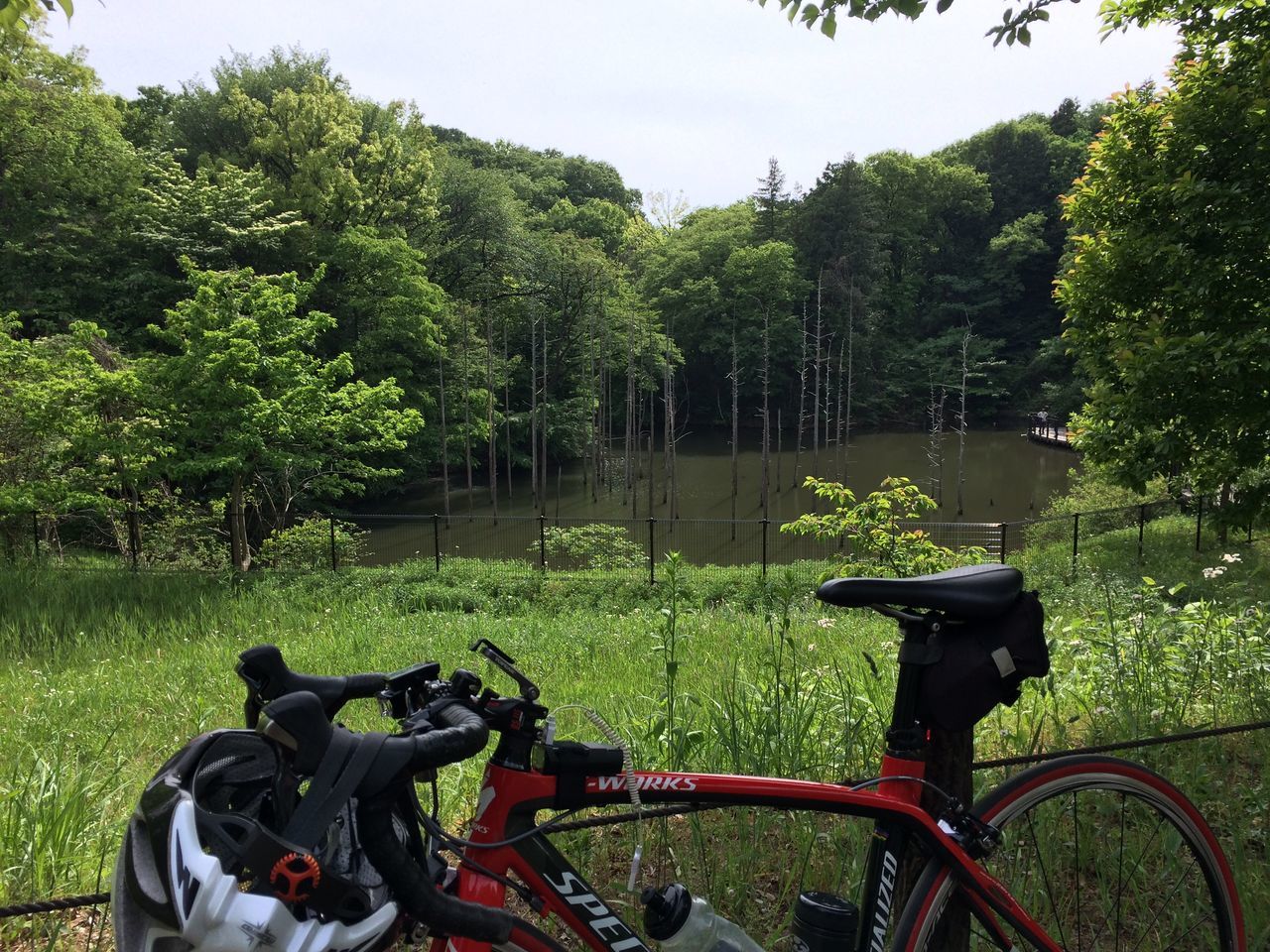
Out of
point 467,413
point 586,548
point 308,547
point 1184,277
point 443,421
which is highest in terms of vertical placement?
point 1184,277

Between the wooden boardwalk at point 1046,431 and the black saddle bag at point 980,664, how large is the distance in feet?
153

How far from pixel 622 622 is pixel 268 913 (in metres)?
10.7

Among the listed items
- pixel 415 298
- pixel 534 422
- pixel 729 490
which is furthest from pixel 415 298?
pixel 729 490

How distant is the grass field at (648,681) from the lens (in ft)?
9.05

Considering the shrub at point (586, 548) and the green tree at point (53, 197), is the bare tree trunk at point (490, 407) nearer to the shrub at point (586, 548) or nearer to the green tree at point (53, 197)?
the shrub at point (586, 548)

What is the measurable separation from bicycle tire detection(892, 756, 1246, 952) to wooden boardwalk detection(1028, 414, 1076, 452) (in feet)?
150

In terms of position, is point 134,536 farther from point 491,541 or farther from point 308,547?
point 491,541

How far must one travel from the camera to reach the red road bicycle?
107cm

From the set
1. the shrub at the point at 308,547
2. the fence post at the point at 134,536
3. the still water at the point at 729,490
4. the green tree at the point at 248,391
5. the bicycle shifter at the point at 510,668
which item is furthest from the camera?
the still water at the point at 729,490

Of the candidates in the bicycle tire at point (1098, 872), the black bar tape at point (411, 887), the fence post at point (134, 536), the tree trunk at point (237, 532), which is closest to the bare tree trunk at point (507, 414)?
the tree trunk at point (237, 532)

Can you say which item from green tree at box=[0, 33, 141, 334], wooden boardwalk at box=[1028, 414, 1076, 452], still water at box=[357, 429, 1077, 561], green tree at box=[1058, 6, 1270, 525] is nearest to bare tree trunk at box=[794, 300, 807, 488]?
still water at box=[357, 429, 1077, 561]

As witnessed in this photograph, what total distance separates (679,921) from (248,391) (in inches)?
531

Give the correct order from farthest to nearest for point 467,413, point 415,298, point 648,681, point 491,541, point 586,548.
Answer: point 467,413 < point 415,298 < point 491,541 < point 586,548 < point 648,681

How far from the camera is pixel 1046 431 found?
4569 centimetres
